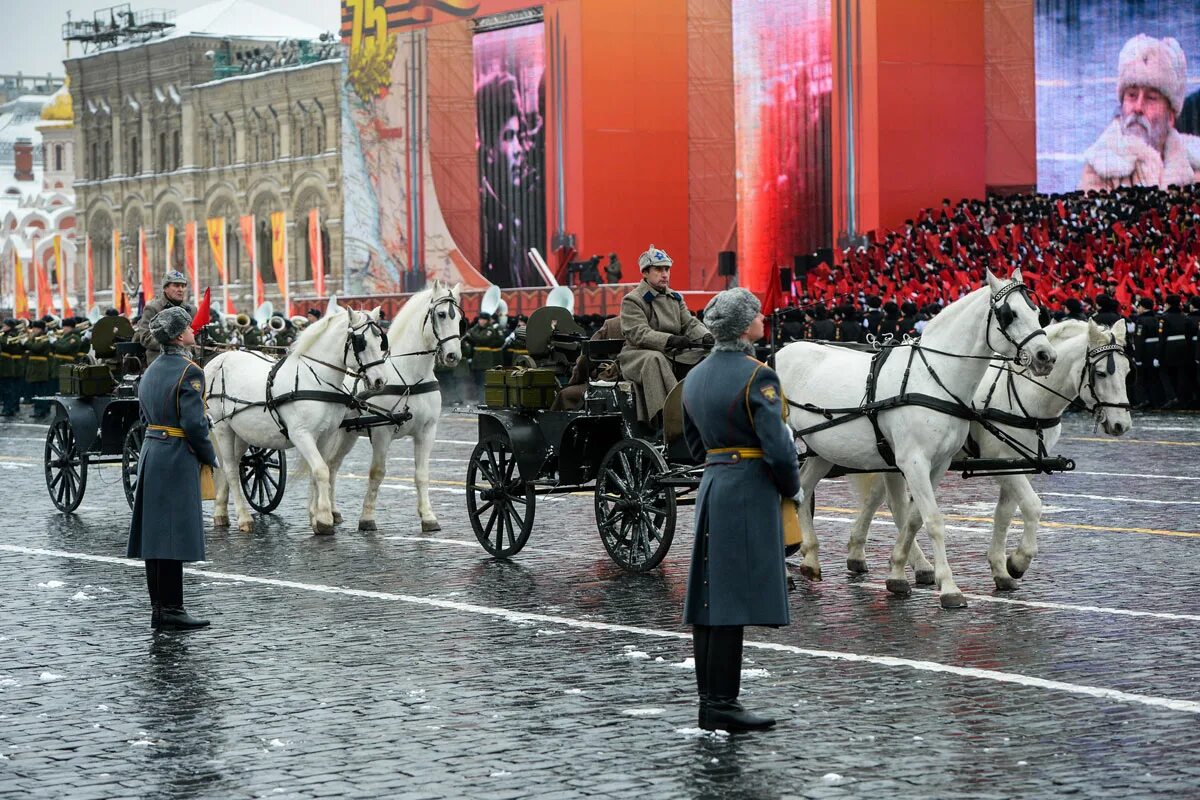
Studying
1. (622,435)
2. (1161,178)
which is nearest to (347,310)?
(622,435)

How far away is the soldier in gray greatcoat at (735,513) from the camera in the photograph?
6969mm

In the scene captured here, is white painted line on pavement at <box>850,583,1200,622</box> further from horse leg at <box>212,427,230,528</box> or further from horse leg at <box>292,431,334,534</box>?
horse leg at <box>212,427,230,528</box>

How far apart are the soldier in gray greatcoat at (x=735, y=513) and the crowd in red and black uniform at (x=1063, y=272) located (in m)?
15.1

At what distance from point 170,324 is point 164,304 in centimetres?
518

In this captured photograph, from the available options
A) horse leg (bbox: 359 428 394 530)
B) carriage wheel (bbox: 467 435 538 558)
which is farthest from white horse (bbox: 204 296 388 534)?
carriage wheel (bbox: 467 435 538 558)

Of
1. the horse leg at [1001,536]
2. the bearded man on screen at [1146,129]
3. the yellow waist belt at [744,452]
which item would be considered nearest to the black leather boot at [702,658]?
the yellow waist belt at [744,452]

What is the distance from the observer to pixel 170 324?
980cm

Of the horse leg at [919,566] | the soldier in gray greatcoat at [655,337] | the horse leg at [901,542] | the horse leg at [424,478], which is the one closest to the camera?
the horse leg at [901,542]

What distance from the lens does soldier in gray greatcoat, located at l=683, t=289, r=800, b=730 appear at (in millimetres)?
6969

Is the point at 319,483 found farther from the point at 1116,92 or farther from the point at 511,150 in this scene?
the point at 511,150

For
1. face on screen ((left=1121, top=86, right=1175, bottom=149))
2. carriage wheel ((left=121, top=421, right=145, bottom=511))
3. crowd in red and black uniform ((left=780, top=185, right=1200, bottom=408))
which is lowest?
carriage wheel ((left=121, top=421, right=145, bottom=511))

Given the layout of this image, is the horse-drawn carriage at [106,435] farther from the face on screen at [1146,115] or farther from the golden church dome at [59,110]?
the golden church dome at [59,110]

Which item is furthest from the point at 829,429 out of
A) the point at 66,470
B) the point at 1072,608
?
the point at 66,470

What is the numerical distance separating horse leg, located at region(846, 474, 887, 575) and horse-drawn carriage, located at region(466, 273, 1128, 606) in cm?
25
